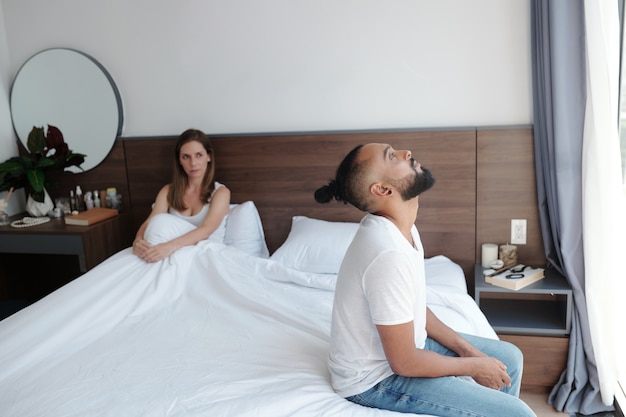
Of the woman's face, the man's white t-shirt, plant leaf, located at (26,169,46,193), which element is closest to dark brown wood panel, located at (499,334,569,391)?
the man's white t-shirt

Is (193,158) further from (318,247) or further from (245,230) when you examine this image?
(318,247)

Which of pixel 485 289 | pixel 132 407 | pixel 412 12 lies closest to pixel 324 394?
pixel 132 407

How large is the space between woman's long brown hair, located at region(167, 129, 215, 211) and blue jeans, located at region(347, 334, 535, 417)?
5.52 ft

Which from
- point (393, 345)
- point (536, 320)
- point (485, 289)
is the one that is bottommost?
point (536, 320)

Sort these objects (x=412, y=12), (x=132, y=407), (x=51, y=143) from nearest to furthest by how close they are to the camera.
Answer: (x=132, y=407)
(x=412, y=12)
(x=51, y=143)

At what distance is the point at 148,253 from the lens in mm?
2510

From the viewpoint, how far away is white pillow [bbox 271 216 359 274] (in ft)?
8.77

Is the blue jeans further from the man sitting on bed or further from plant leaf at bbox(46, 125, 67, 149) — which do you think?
plant leaf at bbox(46, 125, 67, 149)

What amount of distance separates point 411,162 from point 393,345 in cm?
53

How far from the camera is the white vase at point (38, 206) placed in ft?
10.5

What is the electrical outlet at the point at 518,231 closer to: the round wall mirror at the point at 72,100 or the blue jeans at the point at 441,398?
the blue jeans at the point at 441,398

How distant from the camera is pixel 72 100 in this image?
327 cm

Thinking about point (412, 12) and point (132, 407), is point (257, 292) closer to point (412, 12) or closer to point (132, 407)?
point (132, 407)

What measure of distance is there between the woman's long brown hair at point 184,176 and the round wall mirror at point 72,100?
1.74 feet
